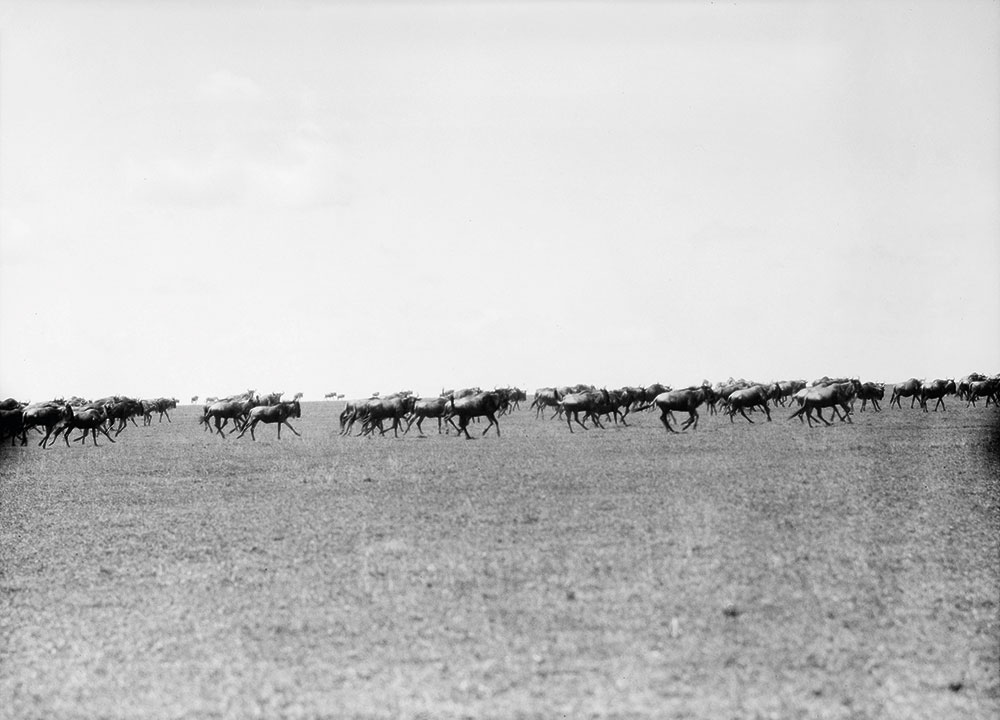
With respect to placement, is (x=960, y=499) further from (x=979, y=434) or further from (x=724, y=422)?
(x=724, y=422)

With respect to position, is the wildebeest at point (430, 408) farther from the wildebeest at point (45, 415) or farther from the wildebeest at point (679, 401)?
the wildebeest at point (45, 415)

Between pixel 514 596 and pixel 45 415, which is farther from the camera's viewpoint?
pixel 45 415

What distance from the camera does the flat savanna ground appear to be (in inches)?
313

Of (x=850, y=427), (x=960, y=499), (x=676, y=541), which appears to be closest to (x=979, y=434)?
(x=850, y=427)

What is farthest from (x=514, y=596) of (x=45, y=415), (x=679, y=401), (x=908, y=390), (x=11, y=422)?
(x=908, y=390)

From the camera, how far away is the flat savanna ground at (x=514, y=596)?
7938 millimetres

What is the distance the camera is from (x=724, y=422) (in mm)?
42094

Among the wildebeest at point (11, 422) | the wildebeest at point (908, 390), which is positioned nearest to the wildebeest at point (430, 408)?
the wildebeest at point (11, 422)

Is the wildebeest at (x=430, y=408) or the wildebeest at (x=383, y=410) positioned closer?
the wildebeest at (x=383, y=410)

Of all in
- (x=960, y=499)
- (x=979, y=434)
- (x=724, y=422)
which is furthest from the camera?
(x=724, y=422)

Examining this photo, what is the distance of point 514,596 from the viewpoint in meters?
10.7

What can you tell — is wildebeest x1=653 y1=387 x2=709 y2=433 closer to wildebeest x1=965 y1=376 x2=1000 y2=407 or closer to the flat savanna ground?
the flat savanna ground

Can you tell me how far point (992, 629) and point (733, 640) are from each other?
2.69 metres

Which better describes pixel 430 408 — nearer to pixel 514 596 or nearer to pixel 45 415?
pixel 45 415
